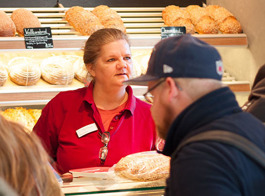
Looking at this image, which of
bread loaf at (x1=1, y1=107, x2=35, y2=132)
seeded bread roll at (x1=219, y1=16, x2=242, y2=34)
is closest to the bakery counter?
bread loaf at (x1=1, y1=107, x2=35, y2=132)

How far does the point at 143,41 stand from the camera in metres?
3.08

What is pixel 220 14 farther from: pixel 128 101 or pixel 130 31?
pixel 128 101

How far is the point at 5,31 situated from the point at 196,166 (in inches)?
91.6

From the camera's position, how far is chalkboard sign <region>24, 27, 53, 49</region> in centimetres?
288

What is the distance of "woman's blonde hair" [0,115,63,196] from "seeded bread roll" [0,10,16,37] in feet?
7.01

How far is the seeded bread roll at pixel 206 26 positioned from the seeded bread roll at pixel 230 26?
0.06m

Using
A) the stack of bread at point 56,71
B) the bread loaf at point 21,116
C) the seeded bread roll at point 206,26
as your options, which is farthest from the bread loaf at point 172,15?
the bread loaf at point 21,116

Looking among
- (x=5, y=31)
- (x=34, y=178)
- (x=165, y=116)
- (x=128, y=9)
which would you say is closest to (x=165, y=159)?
(x=165, y=116)

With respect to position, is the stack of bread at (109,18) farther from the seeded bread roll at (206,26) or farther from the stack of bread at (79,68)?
the seeded bread roll at (206,26)

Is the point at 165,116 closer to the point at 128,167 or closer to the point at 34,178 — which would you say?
the point at 34,178

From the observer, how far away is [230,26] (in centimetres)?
335

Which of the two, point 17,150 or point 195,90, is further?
point 195,90

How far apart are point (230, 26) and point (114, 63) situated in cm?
143

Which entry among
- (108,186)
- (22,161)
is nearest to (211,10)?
(108,186)
